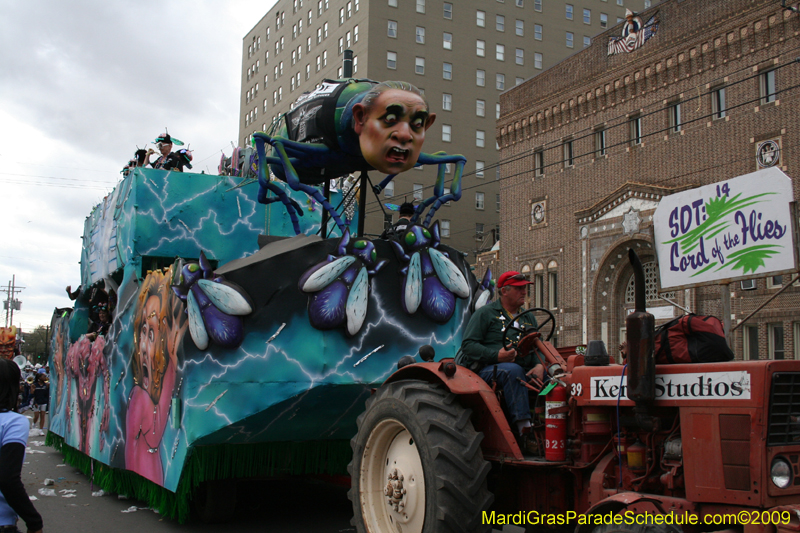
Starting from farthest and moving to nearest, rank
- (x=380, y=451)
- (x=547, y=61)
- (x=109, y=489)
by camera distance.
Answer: (x=547, y=61)
(x=109, y=489)
(x=380, y=451)

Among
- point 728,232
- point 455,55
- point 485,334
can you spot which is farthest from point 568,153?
point 485,334

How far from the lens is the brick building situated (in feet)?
80.3

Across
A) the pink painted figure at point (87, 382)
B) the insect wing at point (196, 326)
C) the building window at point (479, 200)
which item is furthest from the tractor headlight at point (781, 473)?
the building window at point (479, 200)

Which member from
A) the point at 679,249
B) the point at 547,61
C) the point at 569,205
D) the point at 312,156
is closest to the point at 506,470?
the point at 312,156

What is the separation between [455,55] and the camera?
184ft

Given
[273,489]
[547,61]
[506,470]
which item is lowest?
[273,489]

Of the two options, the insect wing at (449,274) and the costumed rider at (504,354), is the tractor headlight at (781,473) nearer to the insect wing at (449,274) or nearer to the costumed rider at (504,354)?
the costumed rider at (504,354)

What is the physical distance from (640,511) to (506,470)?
4.84 ft

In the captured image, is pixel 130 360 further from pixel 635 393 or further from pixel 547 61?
pixel 547 61

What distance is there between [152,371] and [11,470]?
380cm

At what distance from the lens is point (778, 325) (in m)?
23.8

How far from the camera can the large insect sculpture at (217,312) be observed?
21.9 feet

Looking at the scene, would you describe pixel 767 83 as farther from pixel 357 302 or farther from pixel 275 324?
pixel 275 324

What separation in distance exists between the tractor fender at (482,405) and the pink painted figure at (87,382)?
611 cm
